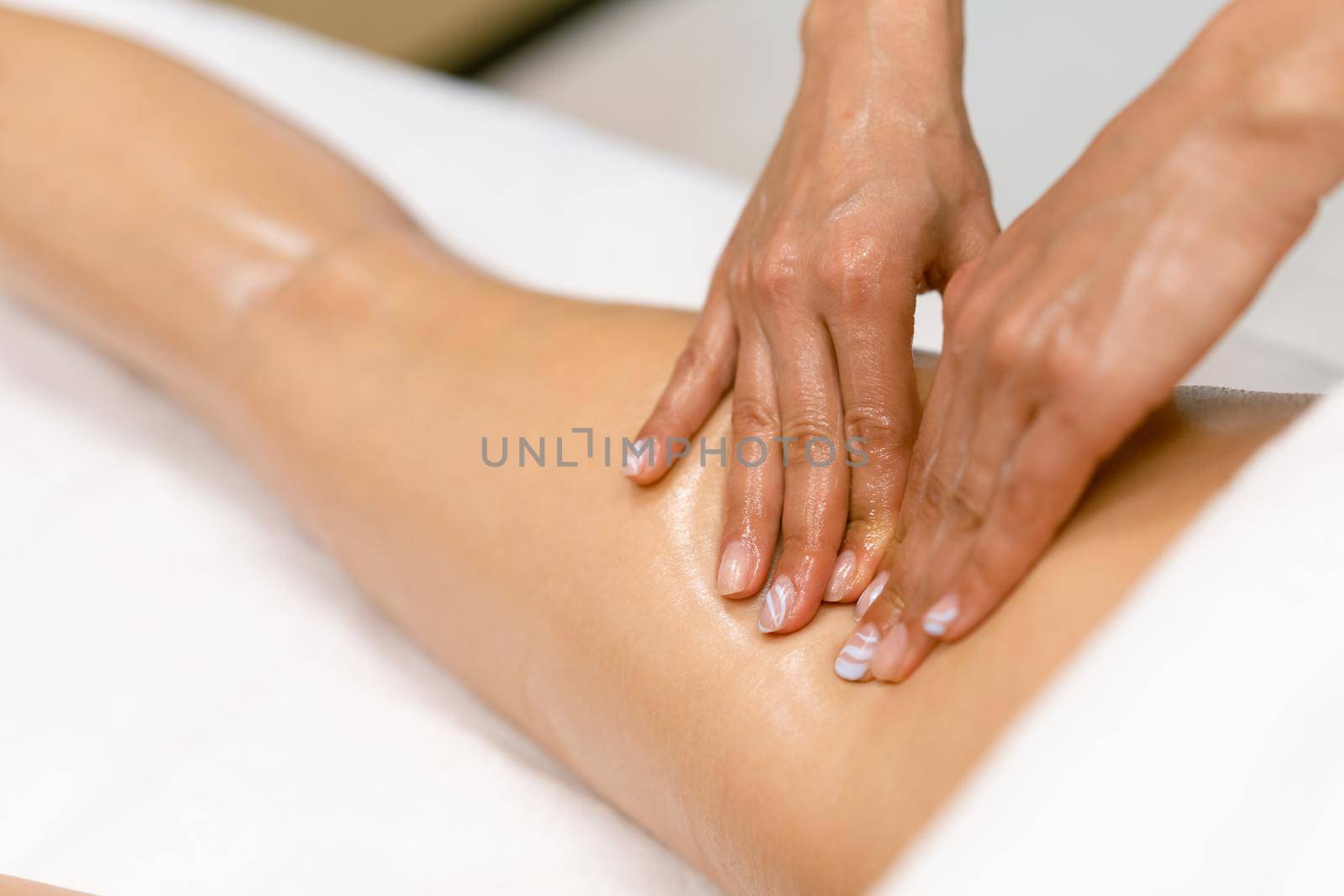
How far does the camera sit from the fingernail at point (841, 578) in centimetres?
69

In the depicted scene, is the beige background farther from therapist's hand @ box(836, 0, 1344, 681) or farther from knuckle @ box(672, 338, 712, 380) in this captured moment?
therapist's hand @ box(836, 0, 1344, 681)

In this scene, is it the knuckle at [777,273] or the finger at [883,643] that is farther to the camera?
the knuckle at [777,273]

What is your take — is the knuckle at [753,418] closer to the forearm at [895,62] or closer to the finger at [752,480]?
the finger at [752,480]

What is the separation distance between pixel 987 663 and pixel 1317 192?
0.86 feet

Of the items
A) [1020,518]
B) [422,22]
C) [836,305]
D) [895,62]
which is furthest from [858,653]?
[422,22]

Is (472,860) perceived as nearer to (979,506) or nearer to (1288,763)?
(979,506)

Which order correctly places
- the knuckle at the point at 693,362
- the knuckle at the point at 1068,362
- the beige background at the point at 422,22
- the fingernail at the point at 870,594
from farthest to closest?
the beige background at the point at 422,22 → the knuckle at the point at 693,362 → the fingernail at the point at 870,594 → the knuckle at the point at 1068,362

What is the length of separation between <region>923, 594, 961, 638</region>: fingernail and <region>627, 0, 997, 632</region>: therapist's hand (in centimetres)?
8

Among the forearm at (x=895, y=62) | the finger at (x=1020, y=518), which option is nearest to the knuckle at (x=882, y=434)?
the finger at (x=1020, y=518)

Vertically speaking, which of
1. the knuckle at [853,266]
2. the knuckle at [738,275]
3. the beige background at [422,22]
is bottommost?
the beige background at [422,22]

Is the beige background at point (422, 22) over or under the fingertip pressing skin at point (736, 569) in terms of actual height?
under

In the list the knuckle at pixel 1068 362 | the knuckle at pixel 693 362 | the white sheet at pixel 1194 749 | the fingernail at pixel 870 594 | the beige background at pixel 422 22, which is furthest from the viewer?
the beige background at pixel 422 22

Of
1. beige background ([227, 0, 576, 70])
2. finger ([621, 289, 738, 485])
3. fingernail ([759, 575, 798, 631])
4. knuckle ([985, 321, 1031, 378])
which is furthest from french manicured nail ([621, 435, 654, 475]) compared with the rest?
beige background ([227, 0, 576, 70])

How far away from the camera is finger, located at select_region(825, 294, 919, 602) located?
0.69 metres
